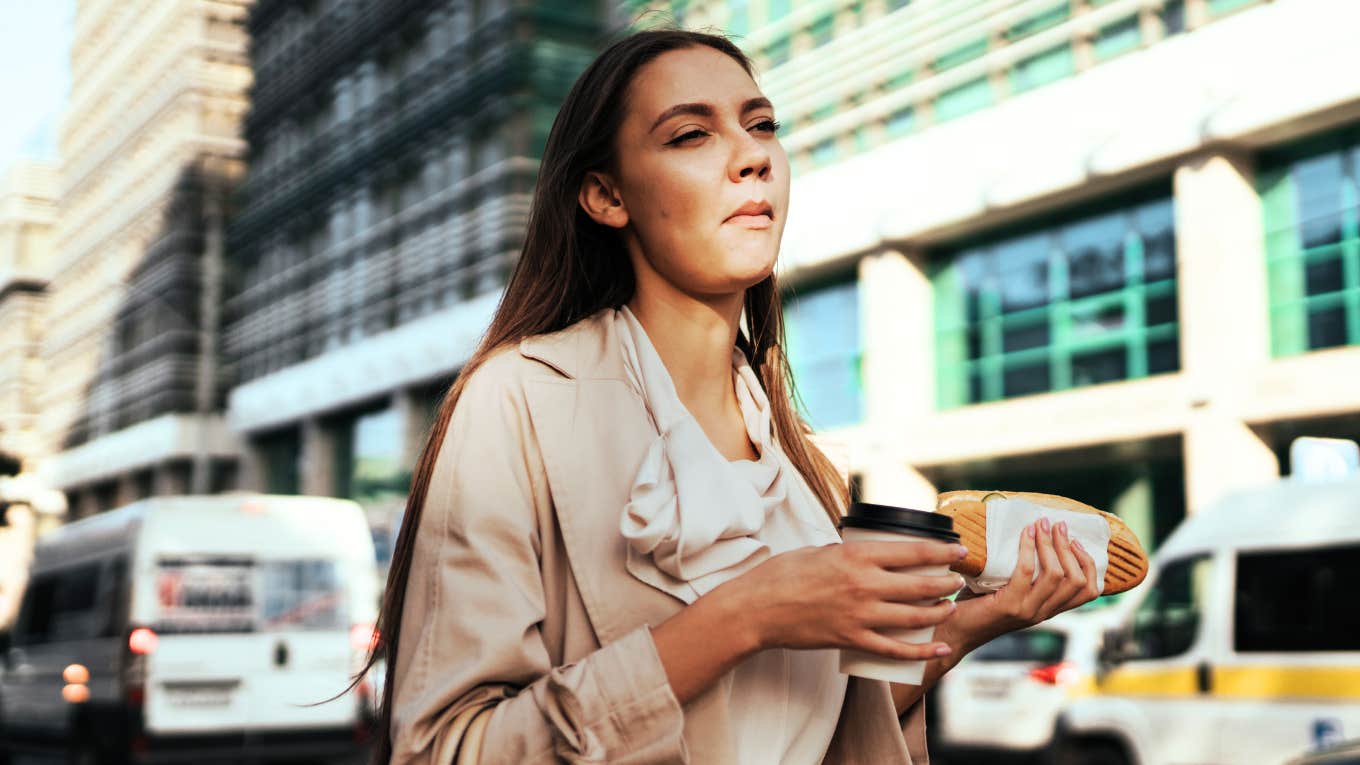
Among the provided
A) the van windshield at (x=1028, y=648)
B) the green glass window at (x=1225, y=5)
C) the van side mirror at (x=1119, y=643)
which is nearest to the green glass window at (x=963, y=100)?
the green glass window at (x=1225, y=5)

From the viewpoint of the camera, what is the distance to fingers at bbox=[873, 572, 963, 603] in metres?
1.48

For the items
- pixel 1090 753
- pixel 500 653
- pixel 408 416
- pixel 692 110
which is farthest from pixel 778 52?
pixel 500 653

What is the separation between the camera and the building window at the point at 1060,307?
18.9m

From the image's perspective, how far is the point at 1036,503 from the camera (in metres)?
1.86

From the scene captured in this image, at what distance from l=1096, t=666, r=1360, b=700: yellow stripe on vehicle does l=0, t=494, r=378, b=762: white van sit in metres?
5.65

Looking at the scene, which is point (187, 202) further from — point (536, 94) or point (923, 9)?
point (923, 9)

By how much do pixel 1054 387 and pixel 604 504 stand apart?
63.0ft

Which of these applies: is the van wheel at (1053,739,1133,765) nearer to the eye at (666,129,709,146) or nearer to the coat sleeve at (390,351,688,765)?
the eye at (666,129,709,146)

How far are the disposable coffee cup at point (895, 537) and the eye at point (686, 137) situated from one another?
0.54m

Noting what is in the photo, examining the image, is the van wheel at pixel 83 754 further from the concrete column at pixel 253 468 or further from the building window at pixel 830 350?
the concrete column at pixel 253 468

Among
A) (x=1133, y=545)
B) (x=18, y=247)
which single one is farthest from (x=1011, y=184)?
(x=18, y=247)

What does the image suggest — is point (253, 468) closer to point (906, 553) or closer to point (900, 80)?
point (900, 80)

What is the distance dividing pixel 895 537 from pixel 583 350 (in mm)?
515

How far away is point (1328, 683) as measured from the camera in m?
8.07
